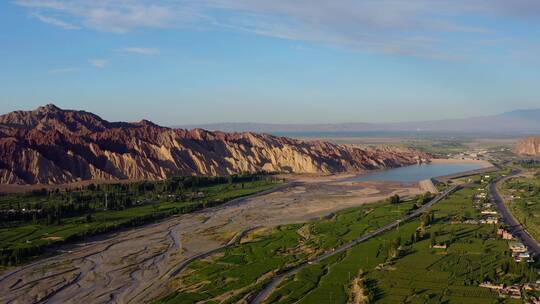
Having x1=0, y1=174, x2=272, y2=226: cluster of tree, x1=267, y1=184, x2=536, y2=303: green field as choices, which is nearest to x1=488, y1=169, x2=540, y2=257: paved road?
x1=267, y1=184, x2=536, y2=303: green field

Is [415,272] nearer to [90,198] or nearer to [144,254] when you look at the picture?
[144,254]

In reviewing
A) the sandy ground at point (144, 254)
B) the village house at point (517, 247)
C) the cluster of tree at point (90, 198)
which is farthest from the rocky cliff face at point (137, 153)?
the village house at point (517, 247)

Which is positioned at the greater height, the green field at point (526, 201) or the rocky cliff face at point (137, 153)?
the rocky cliff face at point (137, 153)

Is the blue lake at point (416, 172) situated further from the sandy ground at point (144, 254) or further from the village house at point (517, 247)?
the village house at point (517, 247)

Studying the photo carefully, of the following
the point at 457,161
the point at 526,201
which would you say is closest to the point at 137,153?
the point at 526,201

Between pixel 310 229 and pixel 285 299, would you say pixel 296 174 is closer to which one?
pixel 310 229

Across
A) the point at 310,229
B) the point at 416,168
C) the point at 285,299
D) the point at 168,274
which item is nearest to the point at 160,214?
the point at 310,229
